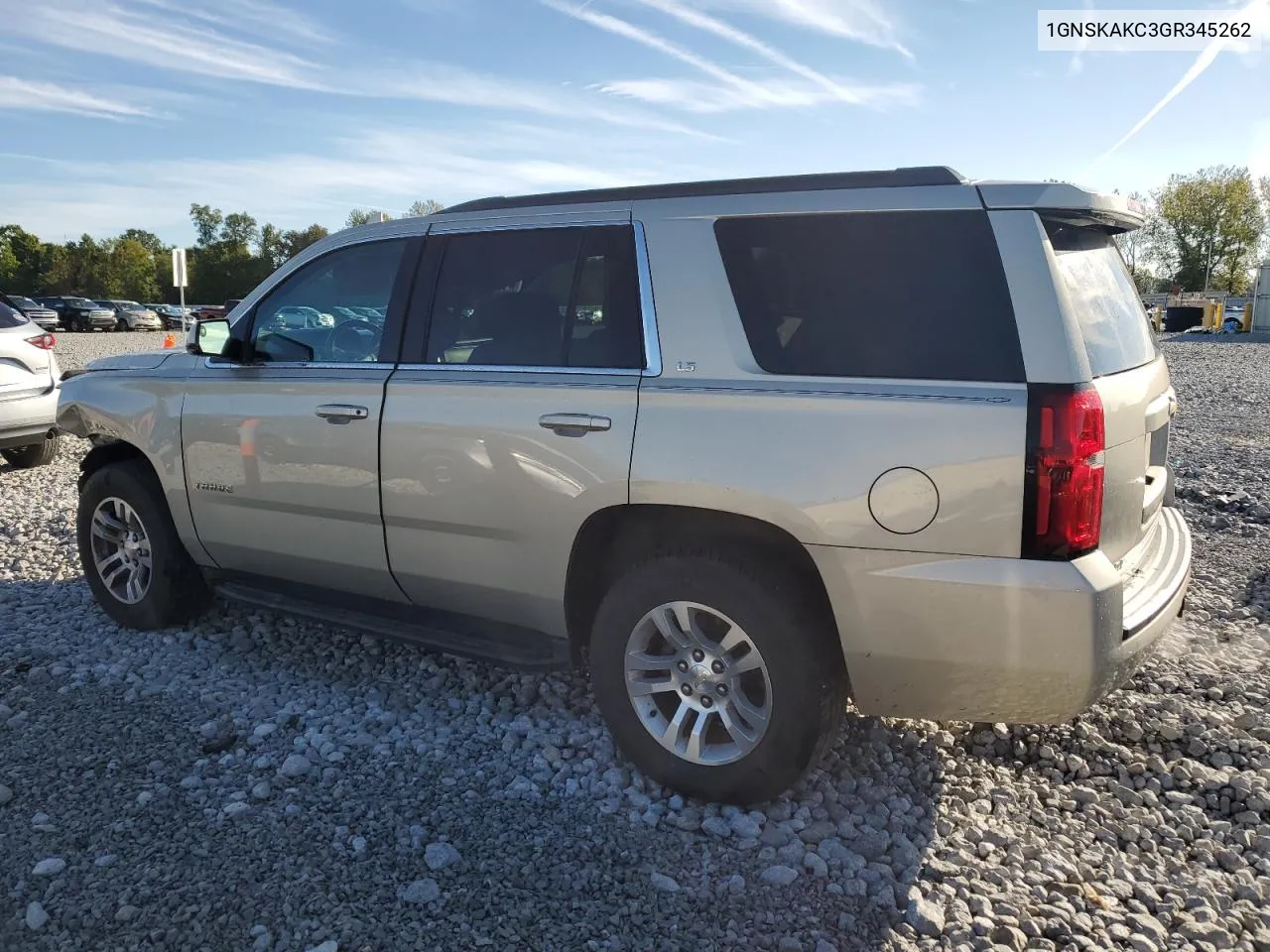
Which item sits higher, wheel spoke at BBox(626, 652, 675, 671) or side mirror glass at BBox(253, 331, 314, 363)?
side mirror glass at BBox(253, 331, 314, 363)

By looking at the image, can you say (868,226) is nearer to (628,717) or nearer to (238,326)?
(628,717)

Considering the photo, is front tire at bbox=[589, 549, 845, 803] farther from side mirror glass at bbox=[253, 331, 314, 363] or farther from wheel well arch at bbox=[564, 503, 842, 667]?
side mirror glass at bbox=[253, 331, 314, 363]

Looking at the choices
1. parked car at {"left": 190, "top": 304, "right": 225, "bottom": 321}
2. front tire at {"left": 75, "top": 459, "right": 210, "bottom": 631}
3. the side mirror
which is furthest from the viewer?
parked car at {"left": 190, "top": 304, "right": 225, "bottom": 321}

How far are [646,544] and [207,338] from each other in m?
2.38

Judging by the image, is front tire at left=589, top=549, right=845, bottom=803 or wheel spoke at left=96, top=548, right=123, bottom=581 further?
wheel spoke at left=96, top=548, right=123, bottom=581

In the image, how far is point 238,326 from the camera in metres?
4.55

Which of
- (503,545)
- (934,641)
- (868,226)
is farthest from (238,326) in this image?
(934,641)

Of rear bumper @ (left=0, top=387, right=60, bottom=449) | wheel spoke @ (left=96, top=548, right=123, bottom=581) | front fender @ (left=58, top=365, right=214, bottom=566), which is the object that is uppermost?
front fender @ (left=58, top=365, right=214, bottom=566)

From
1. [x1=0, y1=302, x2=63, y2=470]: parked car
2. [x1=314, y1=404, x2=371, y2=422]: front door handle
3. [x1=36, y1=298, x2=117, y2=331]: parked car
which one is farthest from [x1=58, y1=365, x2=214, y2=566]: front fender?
[x1=36, y1=298, x2=117, y2=331]: parked car

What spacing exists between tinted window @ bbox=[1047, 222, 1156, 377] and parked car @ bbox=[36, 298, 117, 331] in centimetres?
4570

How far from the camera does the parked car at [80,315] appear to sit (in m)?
42.0

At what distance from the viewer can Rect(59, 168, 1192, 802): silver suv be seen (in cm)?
282

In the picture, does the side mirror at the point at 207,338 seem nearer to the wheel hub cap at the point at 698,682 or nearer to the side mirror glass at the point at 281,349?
the side mirror glass at the point at 281,349

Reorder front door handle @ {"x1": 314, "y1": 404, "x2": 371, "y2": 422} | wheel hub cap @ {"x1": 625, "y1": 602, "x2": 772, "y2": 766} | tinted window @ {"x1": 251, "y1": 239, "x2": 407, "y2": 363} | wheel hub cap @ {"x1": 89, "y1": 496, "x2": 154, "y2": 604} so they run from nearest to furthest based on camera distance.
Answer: wheel hub cap @ {"x1": 625, "y1": 602, "x2": 772, "y2": 766}
front door handle @ {"x1": 314, "y1": 404, "x2": 371, "y2": 422}
tinted window @ {"x1": 251, "y1": 239, "x2": 407, "y2": 363}
wheel hub cap @ {"x1": 89, "y1": 496, "x2": 154, "y2": 604}
